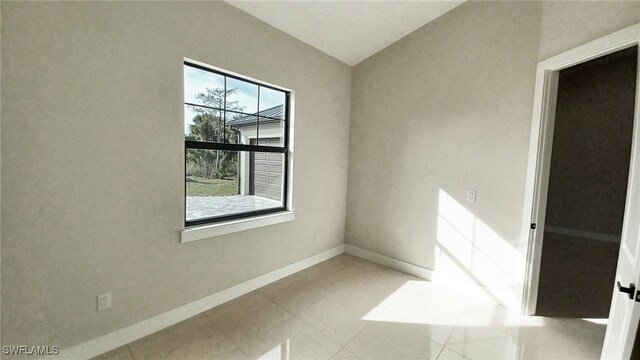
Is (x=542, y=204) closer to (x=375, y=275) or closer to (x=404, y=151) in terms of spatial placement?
(x=404, y=151)

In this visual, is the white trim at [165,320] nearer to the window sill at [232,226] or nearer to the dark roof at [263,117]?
the window sill at [232,226]

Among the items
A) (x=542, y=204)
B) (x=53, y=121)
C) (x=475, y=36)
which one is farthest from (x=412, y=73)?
(x=53, y=121)

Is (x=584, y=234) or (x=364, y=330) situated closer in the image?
(x=364, y=330)

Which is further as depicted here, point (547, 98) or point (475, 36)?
point (475, 36)

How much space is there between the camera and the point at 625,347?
1.17 meters

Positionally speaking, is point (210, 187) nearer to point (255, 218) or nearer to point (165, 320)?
point (255, 218)

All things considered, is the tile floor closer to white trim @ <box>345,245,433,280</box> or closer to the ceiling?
white trim @ <box>345,245,433,280</box>

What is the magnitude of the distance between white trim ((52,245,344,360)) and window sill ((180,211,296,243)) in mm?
577

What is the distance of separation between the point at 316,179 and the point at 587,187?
2.90 m

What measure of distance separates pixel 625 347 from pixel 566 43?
213cm

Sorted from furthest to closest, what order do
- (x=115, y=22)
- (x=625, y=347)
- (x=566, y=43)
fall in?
(x=566, y=43) < (x=115, y=22) < (x=625, y=347)

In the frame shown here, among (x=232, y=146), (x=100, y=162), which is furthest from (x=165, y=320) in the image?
(x=232, y=146)

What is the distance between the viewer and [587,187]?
2.67 metres

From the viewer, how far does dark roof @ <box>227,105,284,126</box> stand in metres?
2.52
